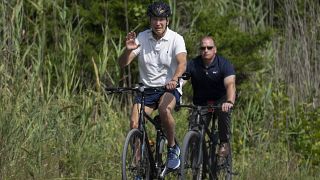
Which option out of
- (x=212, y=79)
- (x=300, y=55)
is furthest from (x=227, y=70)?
(x=300, y=55)

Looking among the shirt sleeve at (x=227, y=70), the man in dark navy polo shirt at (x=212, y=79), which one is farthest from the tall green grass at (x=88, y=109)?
the shirt sleeve at (x=227, y=70)

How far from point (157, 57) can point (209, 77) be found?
0.78 metres

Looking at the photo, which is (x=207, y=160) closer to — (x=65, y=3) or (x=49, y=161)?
(x=49, y=161)

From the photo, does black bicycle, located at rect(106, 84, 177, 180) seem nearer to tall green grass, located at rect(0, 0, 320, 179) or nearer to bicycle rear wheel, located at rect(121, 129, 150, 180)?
bicycle rear wheel, located at rect(121, 129, 150, 180)

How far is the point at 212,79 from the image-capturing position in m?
10.6

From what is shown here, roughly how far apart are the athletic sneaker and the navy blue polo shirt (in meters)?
0.82

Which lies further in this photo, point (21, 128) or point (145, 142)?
point (21, 128)

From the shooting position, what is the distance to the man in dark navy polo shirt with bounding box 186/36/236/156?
10508mm

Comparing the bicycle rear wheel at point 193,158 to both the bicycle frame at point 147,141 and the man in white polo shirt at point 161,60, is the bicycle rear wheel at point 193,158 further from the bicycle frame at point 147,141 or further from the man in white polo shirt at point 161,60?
the bicycle frame at point 147,141

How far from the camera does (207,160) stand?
35.0 ft

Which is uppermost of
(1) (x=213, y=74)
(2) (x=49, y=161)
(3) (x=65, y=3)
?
(3) (x=65, y=3)

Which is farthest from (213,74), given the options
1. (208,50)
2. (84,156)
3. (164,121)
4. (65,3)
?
(65,3)

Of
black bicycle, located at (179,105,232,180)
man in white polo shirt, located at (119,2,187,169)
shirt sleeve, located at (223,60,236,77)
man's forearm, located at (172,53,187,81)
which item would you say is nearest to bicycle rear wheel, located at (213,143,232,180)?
black bicycle, located at (179,105,232,180)

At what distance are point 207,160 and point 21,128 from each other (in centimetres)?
214
